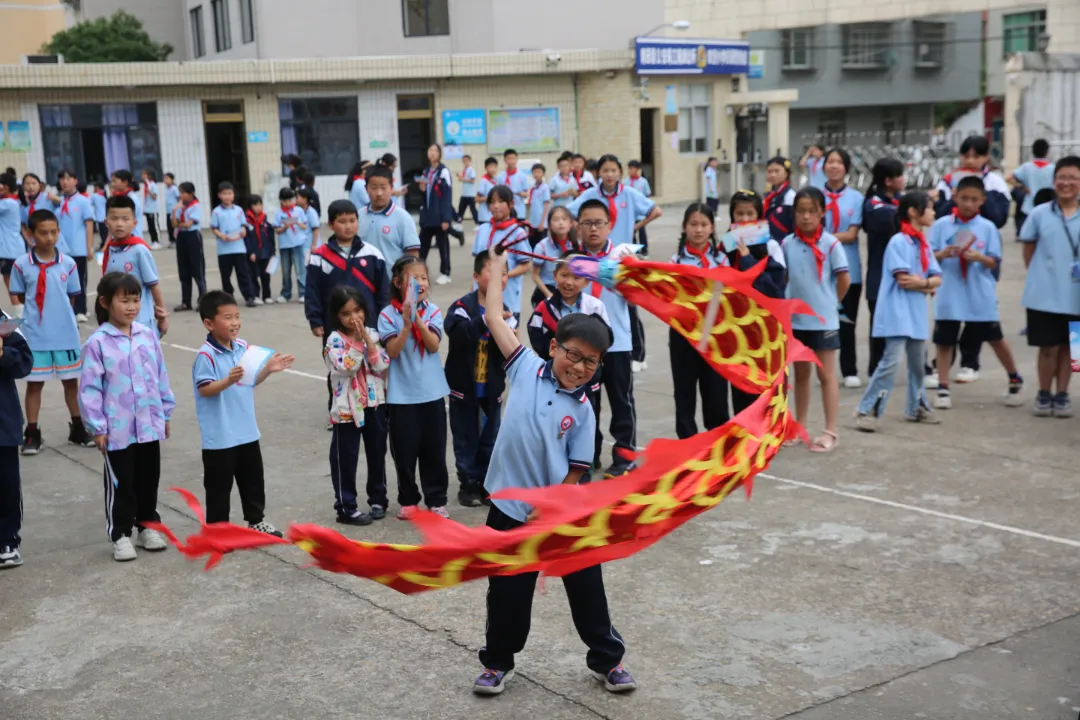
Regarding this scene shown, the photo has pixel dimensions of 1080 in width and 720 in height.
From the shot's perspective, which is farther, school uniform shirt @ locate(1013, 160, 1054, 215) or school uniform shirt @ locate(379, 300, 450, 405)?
school uniform shirt @ locate(1013, 160, 1054, 215)

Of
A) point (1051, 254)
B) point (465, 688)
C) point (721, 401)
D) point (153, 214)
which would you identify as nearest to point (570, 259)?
point (465, 688)

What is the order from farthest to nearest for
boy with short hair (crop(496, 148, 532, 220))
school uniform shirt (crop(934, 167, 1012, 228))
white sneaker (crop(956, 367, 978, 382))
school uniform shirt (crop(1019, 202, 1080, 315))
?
boy with short hair (crop(496, 148, 532, 220)) < school uniform shirt (crop(934, 167, 1012, 228)) < white sneaker (crop(956, 367, 978, 382)) < school uniform shirt (crop(1019, 202, 1080, 315))

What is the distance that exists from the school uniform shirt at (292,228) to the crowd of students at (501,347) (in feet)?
16.8

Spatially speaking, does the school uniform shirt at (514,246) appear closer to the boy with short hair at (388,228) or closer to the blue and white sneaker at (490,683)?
the boy with short hair at (388,228)

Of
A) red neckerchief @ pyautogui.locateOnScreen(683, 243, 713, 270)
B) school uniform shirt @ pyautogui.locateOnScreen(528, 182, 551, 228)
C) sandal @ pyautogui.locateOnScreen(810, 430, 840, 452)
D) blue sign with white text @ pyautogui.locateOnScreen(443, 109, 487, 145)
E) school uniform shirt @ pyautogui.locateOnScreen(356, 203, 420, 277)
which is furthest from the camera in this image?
blue sign with white text @ pyautogui.locateOnScreen(443, 109, 487, 145)

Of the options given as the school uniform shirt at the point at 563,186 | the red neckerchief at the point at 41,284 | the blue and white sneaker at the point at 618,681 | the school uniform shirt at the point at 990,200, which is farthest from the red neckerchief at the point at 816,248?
the school uniform shirt at the point at 563,186

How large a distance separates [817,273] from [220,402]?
4.19 meters

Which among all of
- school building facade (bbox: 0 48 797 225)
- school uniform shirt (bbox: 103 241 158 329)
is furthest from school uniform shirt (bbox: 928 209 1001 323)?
school building facade (bbox: 0 48 797 225)

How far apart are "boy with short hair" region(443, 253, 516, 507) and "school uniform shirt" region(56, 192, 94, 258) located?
9126mm

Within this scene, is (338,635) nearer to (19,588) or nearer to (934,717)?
(19,588)

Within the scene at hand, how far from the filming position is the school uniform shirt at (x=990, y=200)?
10.8 meters

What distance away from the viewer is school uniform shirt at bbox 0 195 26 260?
1422 centimetres

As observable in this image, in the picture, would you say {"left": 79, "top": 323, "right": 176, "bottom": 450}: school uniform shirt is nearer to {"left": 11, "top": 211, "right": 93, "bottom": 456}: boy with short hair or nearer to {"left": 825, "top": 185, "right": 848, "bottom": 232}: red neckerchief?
{"left": 11, "top": 211, "right": 93, "bottom": 456}: boy with short hair

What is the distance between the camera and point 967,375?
9664 millimetres
